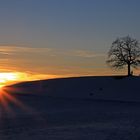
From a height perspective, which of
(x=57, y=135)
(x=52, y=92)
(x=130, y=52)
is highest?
(x=130, y=52)

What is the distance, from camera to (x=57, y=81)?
56625 mm

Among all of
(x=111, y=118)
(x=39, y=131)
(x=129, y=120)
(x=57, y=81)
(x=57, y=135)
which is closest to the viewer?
(x=57, y=135)

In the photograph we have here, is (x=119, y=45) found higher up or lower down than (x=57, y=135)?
higher up

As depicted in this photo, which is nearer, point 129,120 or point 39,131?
point 39,131

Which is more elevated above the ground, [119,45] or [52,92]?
[119,45]

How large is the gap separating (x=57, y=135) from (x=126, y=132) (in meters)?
2.30

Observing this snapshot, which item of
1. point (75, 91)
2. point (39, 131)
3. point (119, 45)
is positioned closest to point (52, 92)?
point (75, 91)

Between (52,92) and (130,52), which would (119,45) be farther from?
(52,92)

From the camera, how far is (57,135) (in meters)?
15.2

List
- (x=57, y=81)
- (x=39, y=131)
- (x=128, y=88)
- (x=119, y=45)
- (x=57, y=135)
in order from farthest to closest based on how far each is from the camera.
Result: (x=119, y=45), (x=57, y=81), (x=128, y=88), (x=39, y=131), (x=57, y=135)

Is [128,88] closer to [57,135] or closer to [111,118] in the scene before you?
[111,118]

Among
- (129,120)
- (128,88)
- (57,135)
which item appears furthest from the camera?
(128,88)

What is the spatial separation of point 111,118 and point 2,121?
4.83 m

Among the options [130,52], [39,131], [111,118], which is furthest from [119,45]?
[39,131]
